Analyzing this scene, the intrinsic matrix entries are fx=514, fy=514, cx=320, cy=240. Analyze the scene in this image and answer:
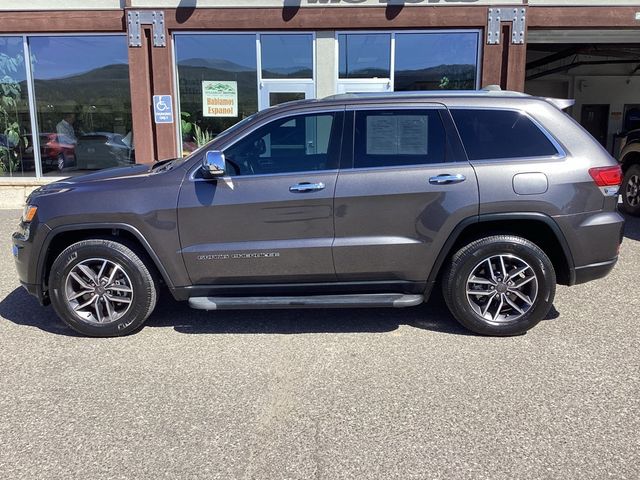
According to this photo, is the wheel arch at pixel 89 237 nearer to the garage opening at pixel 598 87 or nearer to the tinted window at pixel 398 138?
the tinted window at pixel 398 138

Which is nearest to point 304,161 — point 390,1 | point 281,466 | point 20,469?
point 281,466

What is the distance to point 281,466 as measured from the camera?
2.59 m

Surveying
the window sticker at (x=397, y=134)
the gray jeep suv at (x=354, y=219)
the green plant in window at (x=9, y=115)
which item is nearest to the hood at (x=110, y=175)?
the gray jeep suv at (x=354, y=219)

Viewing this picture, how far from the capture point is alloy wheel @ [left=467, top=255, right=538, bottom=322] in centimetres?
401

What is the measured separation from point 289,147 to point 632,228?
624cm

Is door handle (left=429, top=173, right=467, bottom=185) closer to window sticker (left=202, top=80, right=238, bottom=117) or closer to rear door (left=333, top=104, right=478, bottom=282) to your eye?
rear door (left=333, top=104, right=478, bottom=282)

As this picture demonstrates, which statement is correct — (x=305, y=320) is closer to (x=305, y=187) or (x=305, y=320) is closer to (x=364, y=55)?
(x=305, y=187)

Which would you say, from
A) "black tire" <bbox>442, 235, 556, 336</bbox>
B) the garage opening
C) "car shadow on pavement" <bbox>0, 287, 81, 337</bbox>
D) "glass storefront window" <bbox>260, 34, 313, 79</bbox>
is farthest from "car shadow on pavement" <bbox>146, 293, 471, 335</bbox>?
the garage opening

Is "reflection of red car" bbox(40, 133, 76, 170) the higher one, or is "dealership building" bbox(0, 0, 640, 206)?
"dealership building" bbox(0, 0, 640, 206)

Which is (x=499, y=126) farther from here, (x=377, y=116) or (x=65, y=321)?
(x=65, y=321)

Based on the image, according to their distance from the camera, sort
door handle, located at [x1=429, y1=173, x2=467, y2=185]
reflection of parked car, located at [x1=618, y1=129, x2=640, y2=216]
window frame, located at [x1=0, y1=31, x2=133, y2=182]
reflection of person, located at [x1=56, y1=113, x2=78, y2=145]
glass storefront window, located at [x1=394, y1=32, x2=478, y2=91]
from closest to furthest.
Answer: door handle, located at [x1=429, y1=173, x2=467, y2=185], reflection of parked car, located at [x1=618, y1=129, x2=640, y2=216], glass storefront window, located at [x1=394, y1=32, x2=478, y2=91], window frame, located at [x1=0, y1=31, x2=133, y2=182], reflection of person, located at [x1=56, y1=113, x2=78, y2=145]

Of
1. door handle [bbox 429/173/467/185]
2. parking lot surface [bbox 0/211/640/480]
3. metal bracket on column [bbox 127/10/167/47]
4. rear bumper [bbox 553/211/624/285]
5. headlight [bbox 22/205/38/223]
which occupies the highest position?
metal bracket on column [bbox 127/10/167/47]

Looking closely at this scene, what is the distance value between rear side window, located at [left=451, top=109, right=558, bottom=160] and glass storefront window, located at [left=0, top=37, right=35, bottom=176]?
976 centimetres

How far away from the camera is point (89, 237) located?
4.14 metres
